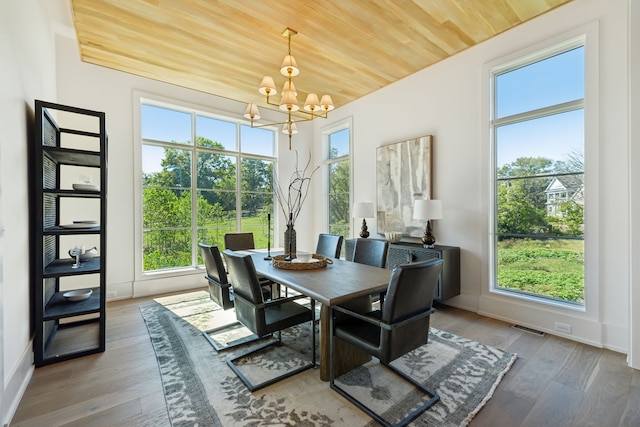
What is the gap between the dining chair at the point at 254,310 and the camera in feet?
6.63

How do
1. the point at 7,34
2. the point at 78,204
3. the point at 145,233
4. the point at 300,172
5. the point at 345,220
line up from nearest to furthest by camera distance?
the point at 7,34, the point at 78,204, the point at 145,233, the point at 345,220, the point at 300,172

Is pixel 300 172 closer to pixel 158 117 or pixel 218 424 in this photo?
pixel 158 117

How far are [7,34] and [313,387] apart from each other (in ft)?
10.6

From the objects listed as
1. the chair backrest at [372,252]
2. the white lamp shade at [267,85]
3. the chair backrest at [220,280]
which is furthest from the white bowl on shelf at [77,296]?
the chair backrest at [372,252]

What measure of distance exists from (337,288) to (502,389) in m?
1.39

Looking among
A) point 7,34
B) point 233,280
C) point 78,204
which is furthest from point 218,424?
point 78,204

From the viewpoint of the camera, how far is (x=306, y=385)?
207 centimetres

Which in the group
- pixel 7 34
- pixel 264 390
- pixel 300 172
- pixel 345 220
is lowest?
pixel 264 390

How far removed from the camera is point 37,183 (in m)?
2.27

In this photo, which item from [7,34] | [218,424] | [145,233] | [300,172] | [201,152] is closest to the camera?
[218,424]

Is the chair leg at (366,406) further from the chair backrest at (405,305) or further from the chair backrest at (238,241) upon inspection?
the chair backrest at (238,241)

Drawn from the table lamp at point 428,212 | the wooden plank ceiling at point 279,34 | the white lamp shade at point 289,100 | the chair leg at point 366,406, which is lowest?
the chair leg at point 366,406

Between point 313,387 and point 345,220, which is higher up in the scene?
point 345,220

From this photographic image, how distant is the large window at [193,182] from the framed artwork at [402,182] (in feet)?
7.77
